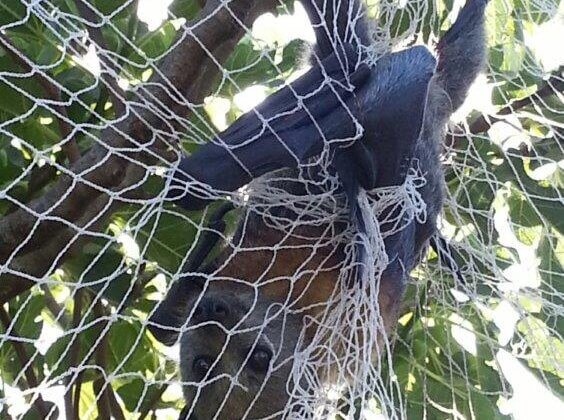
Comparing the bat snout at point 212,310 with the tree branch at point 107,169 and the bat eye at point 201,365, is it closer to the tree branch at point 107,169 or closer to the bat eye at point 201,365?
the bat eye at point 201,365

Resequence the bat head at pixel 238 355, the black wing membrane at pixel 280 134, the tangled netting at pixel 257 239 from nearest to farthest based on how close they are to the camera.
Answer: the black wing membrane at pixel 280 134, the tangled netting at pixel 257 239, the bat head at pixel 238 355

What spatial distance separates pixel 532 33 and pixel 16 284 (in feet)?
2.79

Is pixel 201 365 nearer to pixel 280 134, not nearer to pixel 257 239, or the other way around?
pixel 257 239

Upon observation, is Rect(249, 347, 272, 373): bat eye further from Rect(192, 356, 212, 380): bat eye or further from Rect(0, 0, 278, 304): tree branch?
Rect(0, 0, 278, 304): tree branch

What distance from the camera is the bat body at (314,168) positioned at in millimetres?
1171

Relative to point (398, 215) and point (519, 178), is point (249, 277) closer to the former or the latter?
point (398, 215)

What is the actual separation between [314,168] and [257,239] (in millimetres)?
160

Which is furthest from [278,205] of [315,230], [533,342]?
[533,342]

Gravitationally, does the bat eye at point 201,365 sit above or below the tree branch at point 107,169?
below

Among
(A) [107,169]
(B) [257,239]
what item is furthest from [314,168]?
(A) [107,169]

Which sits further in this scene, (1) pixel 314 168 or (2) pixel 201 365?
(2) pixel 201 365

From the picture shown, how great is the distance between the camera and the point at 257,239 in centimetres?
144

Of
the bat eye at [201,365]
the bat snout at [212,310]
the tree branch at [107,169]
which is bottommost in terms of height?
the bat eye at [201,365]

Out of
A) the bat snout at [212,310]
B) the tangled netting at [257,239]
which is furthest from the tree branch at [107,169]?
the bat snout at [212,310]
